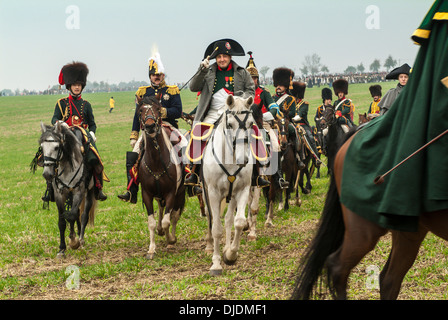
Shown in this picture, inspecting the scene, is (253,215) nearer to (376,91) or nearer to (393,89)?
(393,89)

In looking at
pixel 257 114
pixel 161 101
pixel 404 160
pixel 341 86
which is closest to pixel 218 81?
pixel 257 114

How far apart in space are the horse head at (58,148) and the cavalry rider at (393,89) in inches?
211

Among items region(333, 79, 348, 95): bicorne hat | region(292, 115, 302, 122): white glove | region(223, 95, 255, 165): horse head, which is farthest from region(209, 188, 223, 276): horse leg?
region(333, 79, 348, 95): bicorne hat

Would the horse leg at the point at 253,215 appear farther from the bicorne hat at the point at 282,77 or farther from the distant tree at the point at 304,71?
the distant tree at the point at 304,71

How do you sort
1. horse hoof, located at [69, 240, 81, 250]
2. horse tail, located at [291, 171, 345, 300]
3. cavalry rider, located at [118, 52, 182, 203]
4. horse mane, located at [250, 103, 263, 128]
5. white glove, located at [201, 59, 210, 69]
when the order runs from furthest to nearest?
cavalry rider, located at [118, 52, 182, 203]
horse hoof, located at [69, 240, 81, 250]
white glove, located at [201, 59, 210, 69]
horse mane, located at [250, 103, 263, 128]
horse tail, located at [291, 171, 345, 300]

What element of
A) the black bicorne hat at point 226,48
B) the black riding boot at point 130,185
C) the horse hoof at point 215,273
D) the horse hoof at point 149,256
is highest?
the black bicorne hat at point 226,48

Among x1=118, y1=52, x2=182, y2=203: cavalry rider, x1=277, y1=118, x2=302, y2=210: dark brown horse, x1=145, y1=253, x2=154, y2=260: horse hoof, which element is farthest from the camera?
x1=277, y1=118, x2=302, y2=210: dark brown horse

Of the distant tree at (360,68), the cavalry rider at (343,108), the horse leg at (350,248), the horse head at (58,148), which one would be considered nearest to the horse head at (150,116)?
the horse head at (58,148)

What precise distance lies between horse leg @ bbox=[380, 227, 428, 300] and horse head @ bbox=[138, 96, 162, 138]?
16.0 feet

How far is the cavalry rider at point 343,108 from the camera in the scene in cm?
1448

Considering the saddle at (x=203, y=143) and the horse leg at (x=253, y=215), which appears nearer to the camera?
the saddle at (x=203, y=143)

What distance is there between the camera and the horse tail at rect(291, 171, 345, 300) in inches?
198

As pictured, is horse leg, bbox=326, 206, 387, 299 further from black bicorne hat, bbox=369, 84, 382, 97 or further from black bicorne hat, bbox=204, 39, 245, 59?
black bicorne hat, bbox=369, 84, 382, 97

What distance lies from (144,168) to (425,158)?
6055mm
